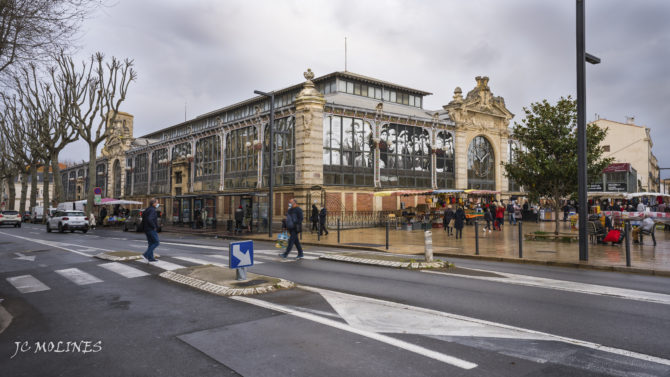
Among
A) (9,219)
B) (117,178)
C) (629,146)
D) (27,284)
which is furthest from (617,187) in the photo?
(9,219)

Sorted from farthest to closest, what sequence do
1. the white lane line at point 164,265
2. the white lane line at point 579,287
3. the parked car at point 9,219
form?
1. the parked car at point 9,219
2. the white lane line at point 164,265
3. the white lane line at point 579,287

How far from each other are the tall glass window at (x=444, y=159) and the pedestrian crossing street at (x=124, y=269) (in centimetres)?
2200

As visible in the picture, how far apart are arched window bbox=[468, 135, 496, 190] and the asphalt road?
27.7 metres

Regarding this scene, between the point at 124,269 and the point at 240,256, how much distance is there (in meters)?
4.36

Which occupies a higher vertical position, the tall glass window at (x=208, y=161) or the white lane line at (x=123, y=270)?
the tall glass window at (x=208, y=161)

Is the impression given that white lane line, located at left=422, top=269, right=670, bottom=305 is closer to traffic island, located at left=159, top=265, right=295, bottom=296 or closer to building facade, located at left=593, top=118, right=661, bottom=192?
traffic island, located at left=159, top=265, right=295, bottom=296

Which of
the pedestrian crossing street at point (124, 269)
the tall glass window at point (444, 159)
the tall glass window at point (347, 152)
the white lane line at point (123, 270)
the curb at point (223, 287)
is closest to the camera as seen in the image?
the curb at point (223, 287)

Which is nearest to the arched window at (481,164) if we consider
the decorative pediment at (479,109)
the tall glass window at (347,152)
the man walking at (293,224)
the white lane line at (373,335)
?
the decorative pediment at (479,109)

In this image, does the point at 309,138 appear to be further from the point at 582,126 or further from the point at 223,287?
the point at 223,287

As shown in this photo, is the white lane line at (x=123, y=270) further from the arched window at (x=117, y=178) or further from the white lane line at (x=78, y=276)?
the arched window at (x=117, y=178)

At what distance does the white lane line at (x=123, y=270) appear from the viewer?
9.74 m

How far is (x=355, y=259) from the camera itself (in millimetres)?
11797

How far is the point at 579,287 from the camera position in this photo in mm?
7934

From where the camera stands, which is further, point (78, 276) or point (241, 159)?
point (241, 159)
